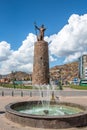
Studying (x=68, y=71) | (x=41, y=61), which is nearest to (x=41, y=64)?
(x=41, y=61)

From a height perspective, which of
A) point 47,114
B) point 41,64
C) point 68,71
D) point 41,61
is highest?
point 68,71

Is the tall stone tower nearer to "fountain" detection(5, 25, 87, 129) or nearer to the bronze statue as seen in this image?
the bronze statue

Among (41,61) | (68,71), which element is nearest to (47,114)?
(41,61)

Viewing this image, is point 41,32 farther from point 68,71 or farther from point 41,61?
point 68,71

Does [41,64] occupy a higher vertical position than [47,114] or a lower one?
higher

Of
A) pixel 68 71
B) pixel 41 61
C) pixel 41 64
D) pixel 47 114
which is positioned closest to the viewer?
pixel 47 114

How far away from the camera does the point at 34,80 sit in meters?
32.9

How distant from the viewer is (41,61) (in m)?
32.9

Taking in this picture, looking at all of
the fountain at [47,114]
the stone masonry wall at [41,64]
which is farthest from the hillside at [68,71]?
the fountain at [47,114]

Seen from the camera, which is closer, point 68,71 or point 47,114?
point 47,114

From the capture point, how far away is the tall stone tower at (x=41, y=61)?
106ft

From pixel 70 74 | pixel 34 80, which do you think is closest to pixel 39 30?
pixel 34 80

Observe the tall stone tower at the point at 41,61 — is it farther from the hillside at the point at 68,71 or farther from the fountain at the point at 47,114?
the hillside at the point at 68,71

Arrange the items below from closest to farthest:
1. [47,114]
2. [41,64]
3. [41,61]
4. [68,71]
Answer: [47,114], [41,64], [41,61], [68,71]
